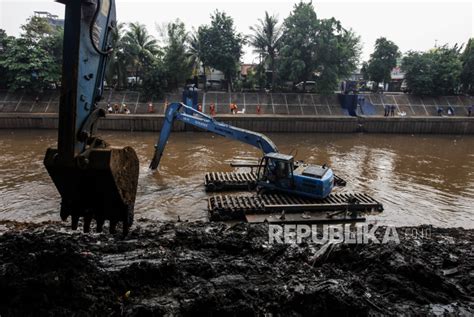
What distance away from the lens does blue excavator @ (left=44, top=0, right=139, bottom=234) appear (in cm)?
354

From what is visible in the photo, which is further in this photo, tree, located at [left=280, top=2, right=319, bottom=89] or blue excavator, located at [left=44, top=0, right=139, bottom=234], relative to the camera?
tree, located at [left=280, top=2, right=319, bottom=89]

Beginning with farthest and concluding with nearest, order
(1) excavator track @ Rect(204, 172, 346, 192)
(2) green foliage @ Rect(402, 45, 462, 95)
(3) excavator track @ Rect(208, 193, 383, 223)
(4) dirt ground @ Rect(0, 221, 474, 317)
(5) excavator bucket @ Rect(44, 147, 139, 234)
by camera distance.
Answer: (2) green foliage @ Rect(402, 45, 462, 95)
(1) excavator track @ Rect(204, 172, 346, 192)
(3) excavator track @ Rect(208, 193, 383, 223)
(4) dirt ground @ Rect(0, 221, 474, 317)
(5) excavator bucket @ Rect(44, 147, 139, 234)

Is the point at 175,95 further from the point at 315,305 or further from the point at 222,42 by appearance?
the point at 315,305

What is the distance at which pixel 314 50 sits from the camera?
1072 inches

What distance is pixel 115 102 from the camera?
26.2 m

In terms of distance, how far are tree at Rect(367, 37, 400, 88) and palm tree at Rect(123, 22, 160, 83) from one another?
20.2 metres

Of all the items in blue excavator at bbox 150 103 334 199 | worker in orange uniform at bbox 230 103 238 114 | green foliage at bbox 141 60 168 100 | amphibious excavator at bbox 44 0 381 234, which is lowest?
blue excavator at bbox 150 103 334 199

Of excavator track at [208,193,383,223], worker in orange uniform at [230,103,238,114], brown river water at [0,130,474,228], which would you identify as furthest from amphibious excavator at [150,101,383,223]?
worker in orange uniform at [230,103,238,114]

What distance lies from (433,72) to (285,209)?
1077 inches

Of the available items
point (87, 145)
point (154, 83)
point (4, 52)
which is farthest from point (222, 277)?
point (4, 52)

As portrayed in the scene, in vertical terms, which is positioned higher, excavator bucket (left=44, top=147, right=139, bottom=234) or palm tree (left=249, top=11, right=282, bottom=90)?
palm tree (left=249, top=11, right=282, bottom=90)

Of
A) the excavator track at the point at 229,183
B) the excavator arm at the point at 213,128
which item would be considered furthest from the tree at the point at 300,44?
the excavator track at the point at 229,183

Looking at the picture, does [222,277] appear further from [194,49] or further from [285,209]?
[194,49]

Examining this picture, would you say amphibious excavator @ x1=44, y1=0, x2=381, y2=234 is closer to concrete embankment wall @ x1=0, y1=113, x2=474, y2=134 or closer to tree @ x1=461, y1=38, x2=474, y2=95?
concrete embankment wall @ x1=0, y1=113, x2=474, y2=134
